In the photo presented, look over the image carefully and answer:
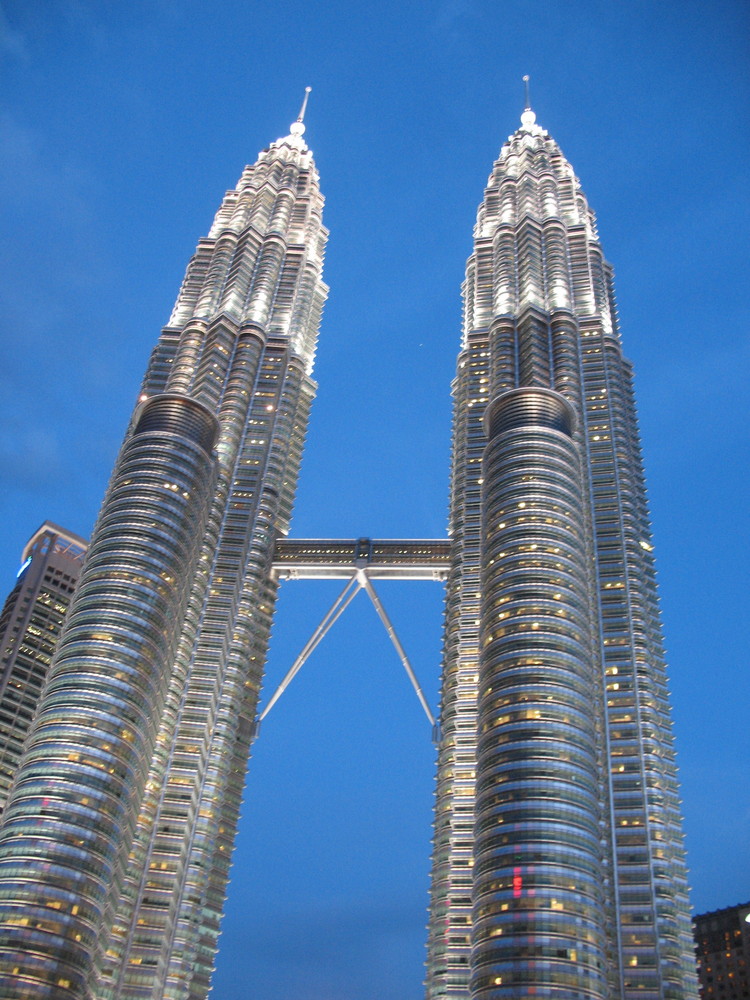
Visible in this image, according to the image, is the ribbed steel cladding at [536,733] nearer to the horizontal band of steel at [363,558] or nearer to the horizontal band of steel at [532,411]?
the horizontal band of steel at [532,411]

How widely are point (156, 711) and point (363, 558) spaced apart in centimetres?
5257

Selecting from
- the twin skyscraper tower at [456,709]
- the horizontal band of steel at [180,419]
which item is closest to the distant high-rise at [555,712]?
the twin skyscraper tower at [456,709]

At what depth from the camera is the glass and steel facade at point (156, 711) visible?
113 m

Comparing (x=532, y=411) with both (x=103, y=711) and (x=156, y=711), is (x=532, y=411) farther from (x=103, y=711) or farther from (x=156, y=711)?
(x=103, y=711)

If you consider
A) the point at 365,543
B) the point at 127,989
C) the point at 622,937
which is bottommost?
the point at 127,989

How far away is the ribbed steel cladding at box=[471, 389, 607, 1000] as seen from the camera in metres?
103

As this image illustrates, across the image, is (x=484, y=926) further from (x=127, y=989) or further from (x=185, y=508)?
(x=185, y=508)

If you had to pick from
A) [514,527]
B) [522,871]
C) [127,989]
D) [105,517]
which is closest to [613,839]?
[522,871]

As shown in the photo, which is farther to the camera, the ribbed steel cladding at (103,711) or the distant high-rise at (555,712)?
the ribbed steel cladding at (103,711)

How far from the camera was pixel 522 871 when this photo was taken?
354 ft

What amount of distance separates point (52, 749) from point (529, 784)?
5562 cm

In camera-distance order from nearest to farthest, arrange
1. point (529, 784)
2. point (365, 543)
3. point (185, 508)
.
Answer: point (529, 784)
point (185, 508)
point (365, 543)

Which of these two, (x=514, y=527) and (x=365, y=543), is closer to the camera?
(x=514, y=527)

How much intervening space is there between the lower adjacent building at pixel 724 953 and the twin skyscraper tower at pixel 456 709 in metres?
51.8
